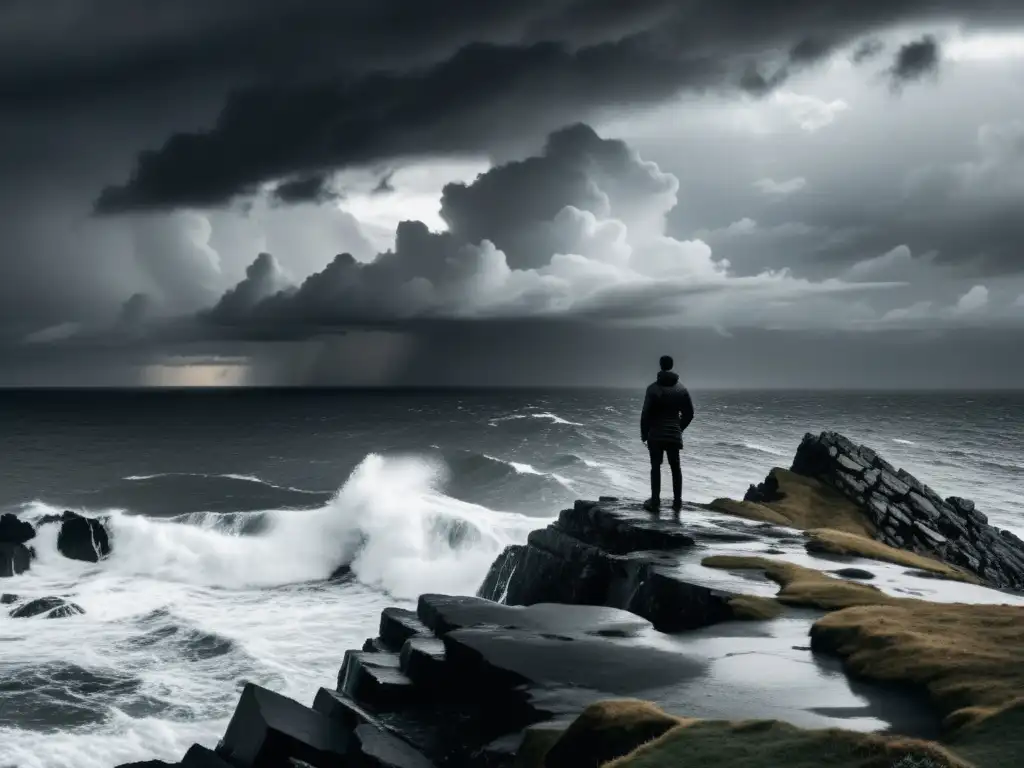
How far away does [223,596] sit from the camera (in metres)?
34.4

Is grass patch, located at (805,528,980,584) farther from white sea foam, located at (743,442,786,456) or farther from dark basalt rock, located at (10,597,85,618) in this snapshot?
white sea foam, located at (743,442,786,456)

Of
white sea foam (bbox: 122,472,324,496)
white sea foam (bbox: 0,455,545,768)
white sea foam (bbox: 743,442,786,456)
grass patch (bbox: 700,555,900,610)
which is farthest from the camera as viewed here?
white sea foam (bbox: 743,442,786,456)

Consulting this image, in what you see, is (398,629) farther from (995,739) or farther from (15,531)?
(15,531)

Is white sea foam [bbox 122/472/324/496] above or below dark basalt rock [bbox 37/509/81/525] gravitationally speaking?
below

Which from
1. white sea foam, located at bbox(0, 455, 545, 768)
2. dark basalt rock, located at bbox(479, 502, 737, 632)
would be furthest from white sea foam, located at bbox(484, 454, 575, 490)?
dark basalt rock, located at bbox(479, 502, 737, 632)

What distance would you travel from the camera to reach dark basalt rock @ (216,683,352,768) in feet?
42.1

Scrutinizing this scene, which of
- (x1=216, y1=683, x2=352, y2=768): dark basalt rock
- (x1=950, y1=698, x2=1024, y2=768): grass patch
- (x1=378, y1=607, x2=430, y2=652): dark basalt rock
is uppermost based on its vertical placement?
(x1=950, y1=698, x2=1024, y2=768): grass patch

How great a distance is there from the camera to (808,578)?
17531mm

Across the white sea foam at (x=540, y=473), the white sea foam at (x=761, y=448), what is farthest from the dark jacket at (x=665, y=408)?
the white sea foam at (x=761, y=448)

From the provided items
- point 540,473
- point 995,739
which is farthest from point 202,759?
point 540,473

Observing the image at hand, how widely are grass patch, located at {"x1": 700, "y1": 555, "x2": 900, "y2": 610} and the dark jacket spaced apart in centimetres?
413

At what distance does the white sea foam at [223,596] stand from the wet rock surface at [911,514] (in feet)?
45.8

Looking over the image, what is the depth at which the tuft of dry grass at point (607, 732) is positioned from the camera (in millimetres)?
9945

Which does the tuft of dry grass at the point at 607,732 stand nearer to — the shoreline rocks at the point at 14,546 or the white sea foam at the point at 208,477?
the shoreline rocks at the point at 14,546
